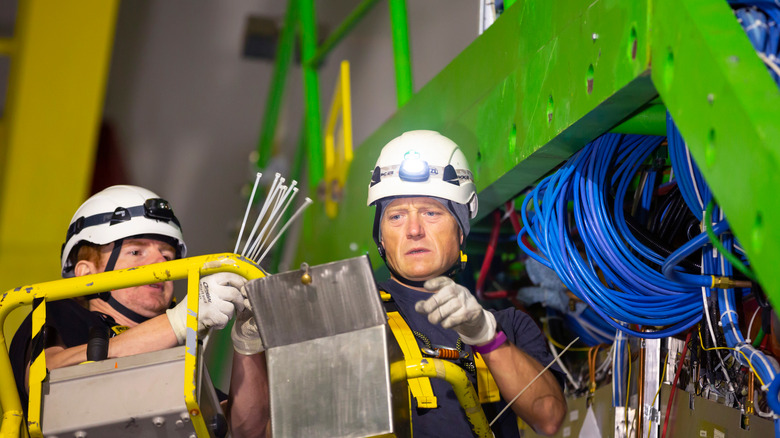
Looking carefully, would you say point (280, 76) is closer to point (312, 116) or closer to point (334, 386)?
point (312, 116)

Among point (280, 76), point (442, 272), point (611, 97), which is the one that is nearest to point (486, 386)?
point (442, 272)

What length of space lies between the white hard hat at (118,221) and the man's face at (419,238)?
2.68ft

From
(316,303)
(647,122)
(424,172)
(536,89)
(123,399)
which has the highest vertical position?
(536,89)

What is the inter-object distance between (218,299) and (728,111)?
1208 millimetres

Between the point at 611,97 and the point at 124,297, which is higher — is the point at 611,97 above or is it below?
above

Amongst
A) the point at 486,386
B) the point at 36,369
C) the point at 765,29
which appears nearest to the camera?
the point at 765,29

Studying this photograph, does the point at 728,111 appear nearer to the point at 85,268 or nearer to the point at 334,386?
the point at 334,386

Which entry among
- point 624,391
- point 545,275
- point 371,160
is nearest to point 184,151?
point 371,160

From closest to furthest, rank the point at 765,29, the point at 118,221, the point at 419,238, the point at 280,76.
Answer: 1. the point at 765,29
2. the point at 419,238
3. the point at 118,221
4. the point at 280,76

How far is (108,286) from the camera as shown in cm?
203

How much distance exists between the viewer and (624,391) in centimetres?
278

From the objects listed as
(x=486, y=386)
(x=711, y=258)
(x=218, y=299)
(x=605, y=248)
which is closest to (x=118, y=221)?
(x=218, y=299)

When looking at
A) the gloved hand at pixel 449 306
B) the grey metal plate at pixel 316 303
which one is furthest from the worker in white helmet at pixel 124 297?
the gloved hand at pixel 449 306

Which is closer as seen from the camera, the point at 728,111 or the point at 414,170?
the point at 728,111
